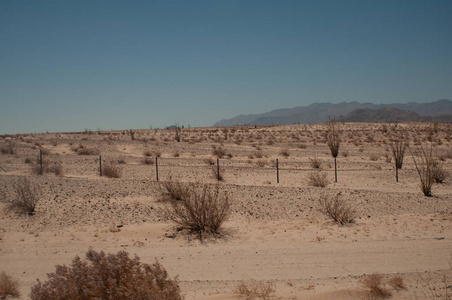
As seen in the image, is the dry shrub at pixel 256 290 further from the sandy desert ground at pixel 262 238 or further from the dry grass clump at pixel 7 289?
the dry grass clump at pixel 7 289

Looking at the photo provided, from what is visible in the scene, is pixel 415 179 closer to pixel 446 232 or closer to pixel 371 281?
pixel 446 232

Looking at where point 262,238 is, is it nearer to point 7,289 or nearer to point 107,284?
point 107,284

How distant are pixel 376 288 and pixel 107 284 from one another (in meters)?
5.10

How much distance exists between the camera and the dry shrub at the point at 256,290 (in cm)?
702

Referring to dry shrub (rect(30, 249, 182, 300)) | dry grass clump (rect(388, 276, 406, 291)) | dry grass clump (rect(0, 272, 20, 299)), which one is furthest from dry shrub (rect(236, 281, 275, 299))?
dry grass clump (rect(0, 272, 20, 299))

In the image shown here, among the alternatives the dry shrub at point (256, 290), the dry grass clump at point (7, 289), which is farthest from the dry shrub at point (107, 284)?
the dry grass clump at point (7, 289)

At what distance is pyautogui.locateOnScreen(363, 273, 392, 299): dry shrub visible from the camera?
692 cm

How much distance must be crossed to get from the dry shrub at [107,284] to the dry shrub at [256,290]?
181 cm

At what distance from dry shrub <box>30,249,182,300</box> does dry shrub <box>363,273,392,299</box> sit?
387cm

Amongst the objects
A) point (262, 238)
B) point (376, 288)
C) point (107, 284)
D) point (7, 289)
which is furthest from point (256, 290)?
point (7, 289)

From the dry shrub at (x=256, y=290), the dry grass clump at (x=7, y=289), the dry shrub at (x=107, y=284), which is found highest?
the dry shrub at (x=107, y=284)

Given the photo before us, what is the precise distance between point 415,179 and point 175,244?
619 inches

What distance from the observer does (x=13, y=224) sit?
12492 mm

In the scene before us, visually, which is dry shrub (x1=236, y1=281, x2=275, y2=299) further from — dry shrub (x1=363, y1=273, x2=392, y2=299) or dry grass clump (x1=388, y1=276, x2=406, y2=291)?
dry grass clump (x1=388, y1=276, x2=406, y2=291)
